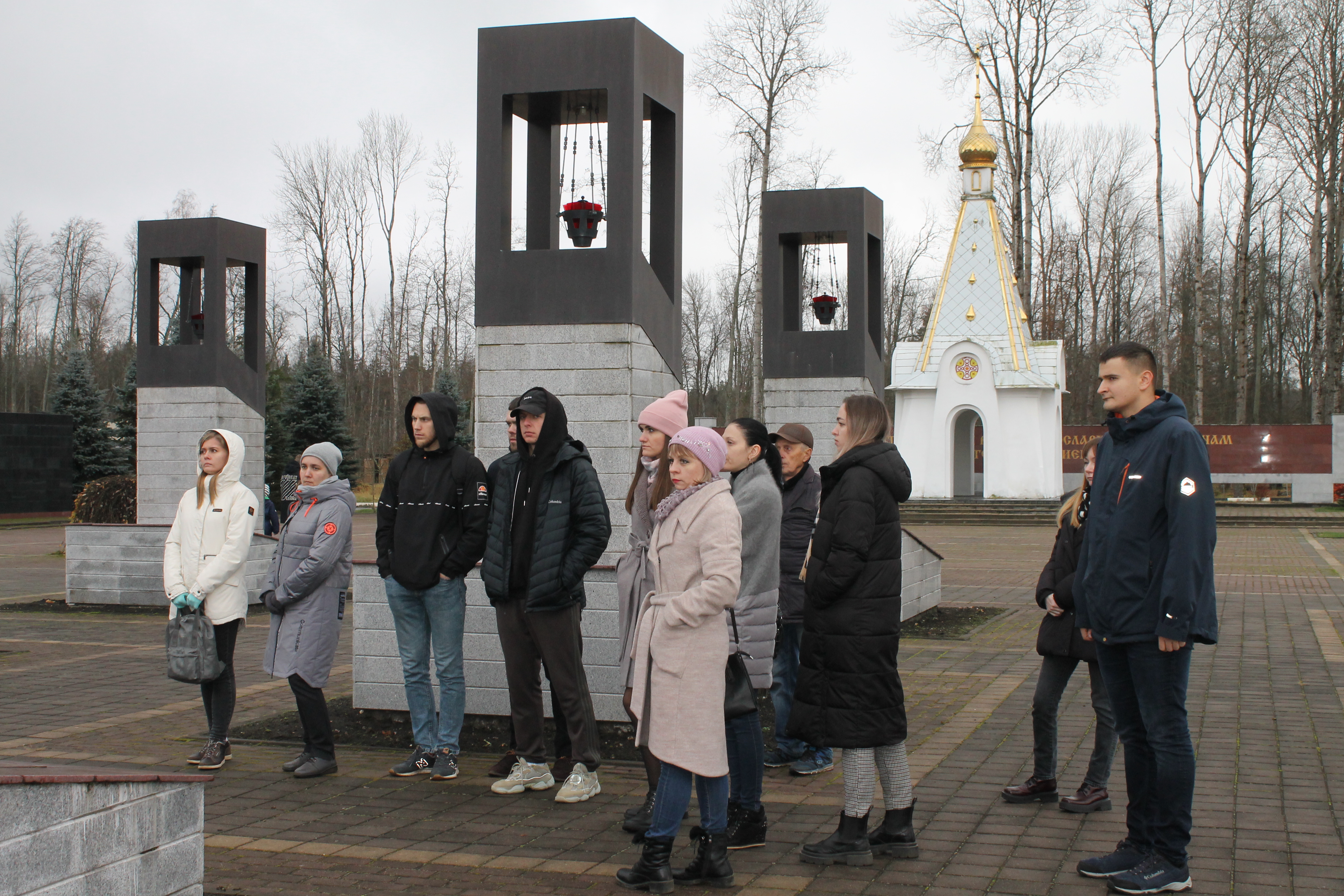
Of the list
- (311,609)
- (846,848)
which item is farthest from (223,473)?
(846,848)

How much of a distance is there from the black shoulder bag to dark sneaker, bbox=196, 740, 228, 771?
3.13m

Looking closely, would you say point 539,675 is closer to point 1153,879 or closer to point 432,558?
point 432,558

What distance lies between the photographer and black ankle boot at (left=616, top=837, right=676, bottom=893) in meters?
4.54

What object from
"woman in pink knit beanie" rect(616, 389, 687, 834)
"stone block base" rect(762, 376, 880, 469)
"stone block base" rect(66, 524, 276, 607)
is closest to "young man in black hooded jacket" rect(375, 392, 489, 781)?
"woman in pink knit beanie" rect(616, 389, 687, 834)

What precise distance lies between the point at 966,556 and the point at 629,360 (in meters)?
15.5

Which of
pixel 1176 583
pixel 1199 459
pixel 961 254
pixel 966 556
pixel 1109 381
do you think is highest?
pixel 961 254

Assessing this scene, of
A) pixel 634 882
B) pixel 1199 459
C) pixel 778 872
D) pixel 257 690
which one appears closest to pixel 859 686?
pixel 778 872

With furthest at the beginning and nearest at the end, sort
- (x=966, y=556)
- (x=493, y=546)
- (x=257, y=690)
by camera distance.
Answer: (x=966, y=556) < (x=257, y=690) < (x=493, y=546)

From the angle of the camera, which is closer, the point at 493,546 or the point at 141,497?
the point at 493,546

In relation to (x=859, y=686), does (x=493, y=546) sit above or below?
above

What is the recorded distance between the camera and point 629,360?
795 cm

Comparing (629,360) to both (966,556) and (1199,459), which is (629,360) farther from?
(966,556)

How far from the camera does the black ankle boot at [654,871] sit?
4535 mm

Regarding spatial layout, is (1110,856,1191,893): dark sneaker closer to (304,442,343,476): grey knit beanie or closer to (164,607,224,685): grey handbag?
(304,442,343,476): grey knit beanie
